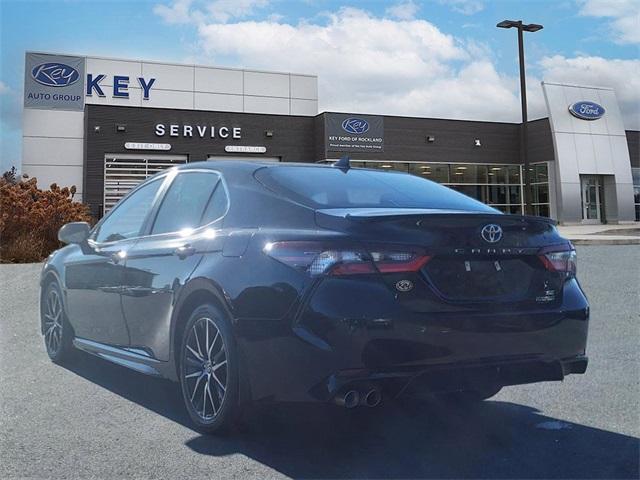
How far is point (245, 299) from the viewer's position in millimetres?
3246

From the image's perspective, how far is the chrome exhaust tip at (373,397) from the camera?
2951mm

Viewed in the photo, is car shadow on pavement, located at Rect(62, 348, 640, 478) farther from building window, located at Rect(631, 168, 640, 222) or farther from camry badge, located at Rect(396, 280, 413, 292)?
building window, located at Rect(631, 168, 640, 222)

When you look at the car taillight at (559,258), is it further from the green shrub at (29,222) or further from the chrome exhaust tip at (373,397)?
the green shrub at (29,222)

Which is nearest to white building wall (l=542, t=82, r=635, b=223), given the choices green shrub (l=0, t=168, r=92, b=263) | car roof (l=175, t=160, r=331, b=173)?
green shrub (l=0, t=168, r=92, b=263)

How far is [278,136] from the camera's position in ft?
104

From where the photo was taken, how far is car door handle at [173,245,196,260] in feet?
12.3

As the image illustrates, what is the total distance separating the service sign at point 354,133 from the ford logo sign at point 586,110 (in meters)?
10.7

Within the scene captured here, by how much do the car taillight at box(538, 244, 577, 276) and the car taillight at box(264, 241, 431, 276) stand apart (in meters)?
0.77

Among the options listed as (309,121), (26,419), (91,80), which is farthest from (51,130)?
(26,419)

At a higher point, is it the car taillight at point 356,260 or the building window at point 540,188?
the building window at point 540,188

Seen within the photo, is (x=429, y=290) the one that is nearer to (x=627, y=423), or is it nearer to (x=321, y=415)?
(x=321, y=415)

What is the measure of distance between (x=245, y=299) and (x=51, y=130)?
30.8 meters

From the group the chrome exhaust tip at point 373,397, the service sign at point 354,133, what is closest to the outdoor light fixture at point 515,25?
the service sign at point 354,133

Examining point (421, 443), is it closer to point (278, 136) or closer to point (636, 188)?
point (278, 136)
